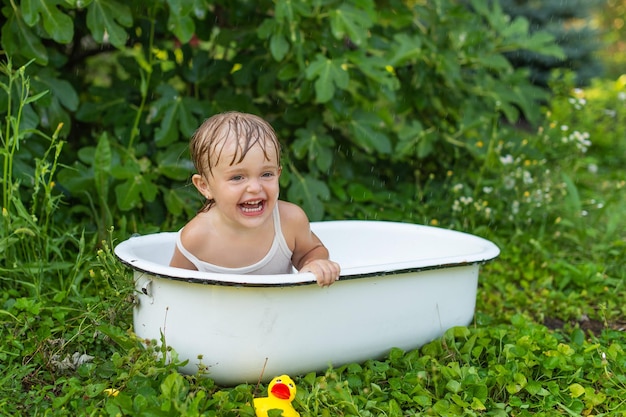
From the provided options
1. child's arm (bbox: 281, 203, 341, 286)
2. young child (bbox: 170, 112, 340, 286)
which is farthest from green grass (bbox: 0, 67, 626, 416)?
child's arm (bbox: 281, 203, 341, 286)

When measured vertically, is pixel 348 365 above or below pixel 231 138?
below

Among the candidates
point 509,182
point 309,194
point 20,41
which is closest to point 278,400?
point 309,194

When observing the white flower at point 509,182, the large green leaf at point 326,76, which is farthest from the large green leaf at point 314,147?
the white flower at point 509,182

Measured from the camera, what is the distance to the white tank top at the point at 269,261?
2.47m

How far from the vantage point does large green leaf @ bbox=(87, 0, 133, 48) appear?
10.0 ft

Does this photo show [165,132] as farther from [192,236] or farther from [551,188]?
[551,188]

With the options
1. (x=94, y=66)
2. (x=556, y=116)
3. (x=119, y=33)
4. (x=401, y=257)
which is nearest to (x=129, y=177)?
(x=119, y=33)

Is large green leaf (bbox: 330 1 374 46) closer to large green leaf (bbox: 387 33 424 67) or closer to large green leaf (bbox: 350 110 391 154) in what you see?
large green leaf (bbox: 387 33 424 67)

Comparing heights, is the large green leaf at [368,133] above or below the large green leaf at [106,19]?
below

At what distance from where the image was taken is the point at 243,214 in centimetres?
236

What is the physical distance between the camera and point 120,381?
2.24 meters

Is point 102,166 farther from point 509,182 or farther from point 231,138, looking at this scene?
point 509,182

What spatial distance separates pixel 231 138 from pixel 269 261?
1.57 ft

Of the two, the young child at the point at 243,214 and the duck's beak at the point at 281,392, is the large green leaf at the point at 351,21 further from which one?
the duck's beak at the point at 281,392
